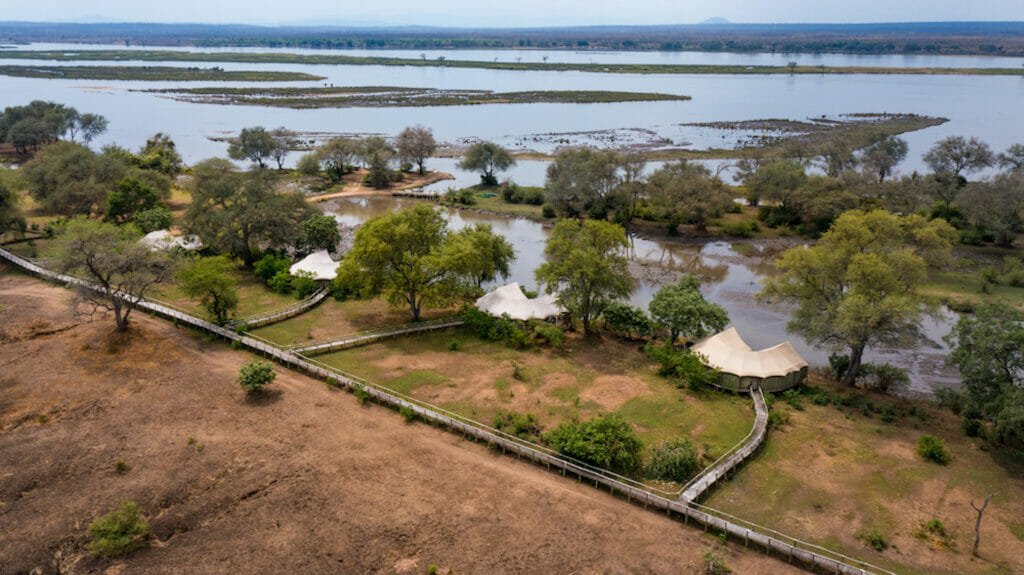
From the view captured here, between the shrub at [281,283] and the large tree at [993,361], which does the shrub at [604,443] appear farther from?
the shrub at [281,283]

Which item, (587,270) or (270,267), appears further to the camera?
(270,267)

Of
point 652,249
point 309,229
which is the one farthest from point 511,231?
point 309,229

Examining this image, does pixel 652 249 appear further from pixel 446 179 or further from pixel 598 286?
pixel 446 179

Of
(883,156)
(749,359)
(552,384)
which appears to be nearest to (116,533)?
(552,384)

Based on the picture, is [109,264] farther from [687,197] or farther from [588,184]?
[687,197]

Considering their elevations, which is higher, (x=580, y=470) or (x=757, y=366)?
(x=757, y=366)

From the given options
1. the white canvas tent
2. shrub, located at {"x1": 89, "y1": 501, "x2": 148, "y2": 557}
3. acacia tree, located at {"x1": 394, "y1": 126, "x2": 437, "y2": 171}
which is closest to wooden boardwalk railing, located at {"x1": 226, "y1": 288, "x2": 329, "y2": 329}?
shrub, located at {"x1": 89, "y1": 501, "x2": 148, "y2": 557}
